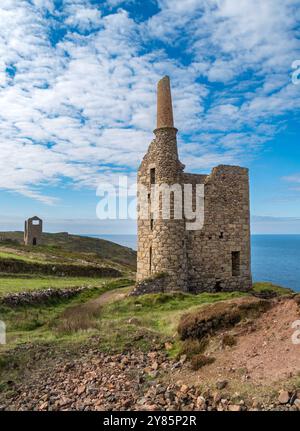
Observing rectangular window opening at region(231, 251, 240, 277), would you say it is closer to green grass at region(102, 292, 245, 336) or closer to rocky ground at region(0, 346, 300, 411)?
green grass at region(102, 292, 245, 336)

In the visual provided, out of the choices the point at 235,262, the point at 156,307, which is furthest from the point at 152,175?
the point at 156,307

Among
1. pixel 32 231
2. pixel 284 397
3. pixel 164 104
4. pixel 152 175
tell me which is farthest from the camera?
pixel 32 231

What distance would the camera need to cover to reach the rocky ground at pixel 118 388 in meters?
8.40

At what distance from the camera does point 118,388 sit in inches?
392

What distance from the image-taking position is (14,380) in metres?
11.2

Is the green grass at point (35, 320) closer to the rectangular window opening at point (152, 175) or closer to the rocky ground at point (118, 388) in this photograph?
the rocky ground at point (118, 388)

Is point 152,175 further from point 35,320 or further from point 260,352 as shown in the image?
point 260,352

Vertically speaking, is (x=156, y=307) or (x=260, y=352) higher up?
(x=260, y=352)

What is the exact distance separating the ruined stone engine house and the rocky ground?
36.3ft

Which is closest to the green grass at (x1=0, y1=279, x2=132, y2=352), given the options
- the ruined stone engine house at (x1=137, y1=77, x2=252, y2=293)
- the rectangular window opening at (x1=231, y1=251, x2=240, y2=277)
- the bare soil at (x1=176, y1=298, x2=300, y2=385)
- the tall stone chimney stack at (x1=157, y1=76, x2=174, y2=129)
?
the ruined stone engine house at (x1=137, y1=77, x2=252, y2=293)

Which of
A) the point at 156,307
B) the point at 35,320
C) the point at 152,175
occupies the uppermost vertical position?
the point at 152,175

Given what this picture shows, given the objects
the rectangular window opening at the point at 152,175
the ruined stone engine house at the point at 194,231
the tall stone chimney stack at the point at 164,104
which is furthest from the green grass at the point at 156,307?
the tall stone chimney stack at the point at 164,104

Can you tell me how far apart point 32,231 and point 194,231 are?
42174mm
